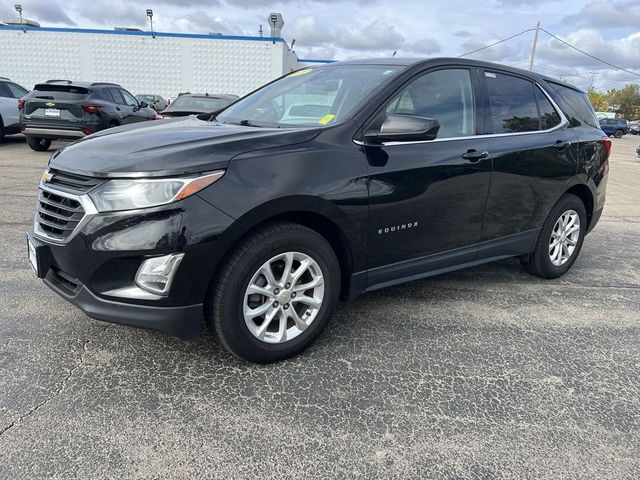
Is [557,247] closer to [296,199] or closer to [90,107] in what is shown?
[296,199]

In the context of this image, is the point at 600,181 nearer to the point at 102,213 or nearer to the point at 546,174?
the point at 546,174

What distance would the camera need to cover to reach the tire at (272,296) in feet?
8.56

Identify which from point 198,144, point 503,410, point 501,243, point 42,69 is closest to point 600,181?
point 501,243

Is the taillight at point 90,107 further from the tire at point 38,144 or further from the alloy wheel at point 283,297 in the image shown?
the alloy wheel at point 283,297

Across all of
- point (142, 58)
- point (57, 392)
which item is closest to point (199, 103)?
point (57, 392)

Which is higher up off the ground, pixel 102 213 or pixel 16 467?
pixel 102 213

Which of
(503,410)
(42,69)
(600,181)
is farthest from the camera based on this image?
(42,69)

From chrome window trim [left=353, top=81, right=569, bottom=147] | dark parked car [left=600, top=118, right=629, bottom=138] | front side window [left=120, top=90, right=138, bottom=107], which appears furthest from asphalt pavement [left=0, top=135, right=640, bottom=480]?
dark parked car [left=600, top=118, right=629, bottom=138]

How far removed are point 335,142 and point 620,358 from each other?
2.26m

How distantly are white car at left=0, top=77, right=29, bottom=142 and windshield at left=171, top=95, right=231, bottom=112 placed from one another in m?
4.21

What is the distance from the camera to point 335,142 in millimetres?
2895

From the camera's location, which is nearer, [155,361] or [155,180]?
[155,180]

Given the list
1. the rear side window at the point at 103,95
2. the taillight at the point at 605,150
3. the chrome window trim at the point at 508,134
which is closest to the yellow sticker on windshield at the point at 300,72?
the chrome window trim at the point at 508,134

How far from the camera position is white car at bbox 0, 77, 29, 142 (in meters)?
12.3
